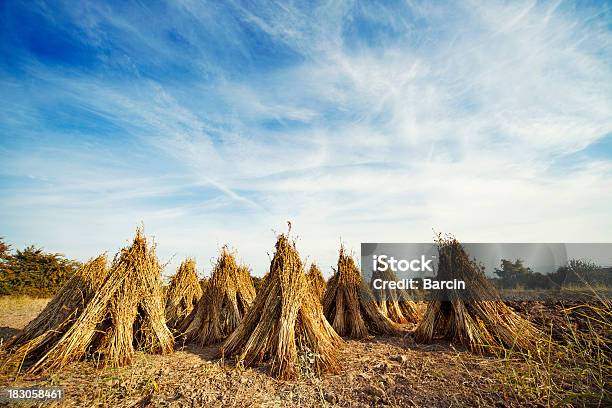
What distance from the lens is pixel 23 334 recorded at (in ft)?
17.6

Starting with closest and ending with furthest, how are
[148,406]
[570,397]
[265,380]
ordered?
[570,397] < [148,406] < [265,380]

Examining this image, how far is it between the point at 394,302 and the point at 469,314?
11.8 feet

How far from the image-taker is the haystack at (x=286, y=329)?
4922mm

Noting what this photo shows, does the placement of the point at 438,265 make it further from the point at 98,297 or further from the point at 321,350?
the point at 98,297

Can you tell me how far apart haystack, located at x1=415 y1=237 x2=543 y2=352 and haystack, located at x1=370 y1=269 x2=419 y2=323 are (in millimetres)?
2746

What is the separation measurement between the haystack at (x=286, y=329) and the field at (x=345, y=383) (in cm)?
23

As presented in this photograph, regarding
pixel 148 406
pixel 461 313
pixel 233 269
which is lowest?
pixel 148 406

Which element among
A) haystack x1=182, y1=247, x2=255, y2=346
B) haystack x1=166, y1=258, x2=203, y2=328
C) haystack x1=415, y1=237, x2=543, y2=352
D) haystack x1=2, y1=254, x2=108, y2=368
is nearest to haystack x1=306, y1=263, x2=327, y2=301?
haystack x1=182, y1=247, x2=255, y2=346

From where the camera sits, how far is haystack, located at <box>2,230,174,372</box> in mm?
4953

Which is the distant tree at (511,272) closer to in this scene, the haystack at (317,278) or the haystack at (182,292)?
the haystack at (317,278)

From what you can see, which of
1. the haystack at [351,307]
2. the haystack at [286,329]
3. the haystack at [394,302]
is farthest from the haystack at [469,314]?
the haystack at [394,302]

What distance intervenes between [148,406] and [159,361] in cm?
161

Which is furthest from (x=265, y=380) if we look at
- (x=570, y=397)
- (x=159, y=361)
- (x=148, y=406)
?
(x=570, y=397)

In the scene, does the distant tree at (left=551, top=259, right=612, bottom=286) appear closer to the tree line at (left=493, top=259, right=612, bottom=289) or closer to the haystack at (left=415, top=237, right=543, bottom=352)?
the tree line at (left=493, top=259, right=612, bottom=289)
